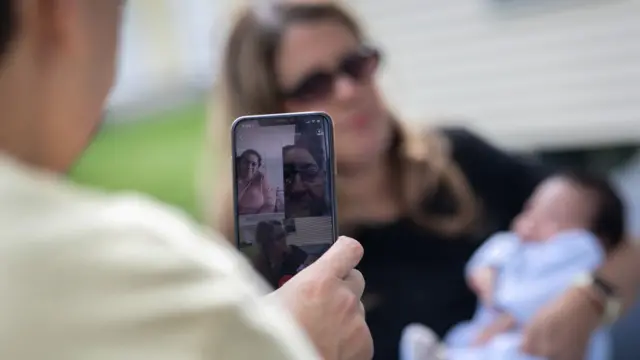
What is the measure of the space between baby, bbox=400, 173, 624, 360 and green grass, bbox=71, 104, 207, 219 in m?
1.07

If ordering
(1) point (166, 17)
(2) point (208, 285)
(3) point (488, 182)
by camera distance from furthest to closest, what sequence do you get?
(1) point (166, 17), (3) point (488, 182), (2) point (208, 285)

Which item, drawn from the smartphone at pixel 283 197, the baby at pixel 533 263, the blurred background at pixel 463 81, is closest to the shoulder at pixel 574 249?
the baby at pixel 533 263

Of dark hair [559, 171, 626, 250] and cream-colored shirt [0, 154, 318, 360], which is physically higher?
cream-colored shirt [0, 154, 318, 360]

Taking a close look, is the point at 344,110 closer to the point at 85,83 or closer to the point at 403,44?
the point at 85,83

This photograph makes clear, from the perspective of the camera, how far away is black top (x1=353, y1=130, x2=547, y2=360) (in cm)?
83

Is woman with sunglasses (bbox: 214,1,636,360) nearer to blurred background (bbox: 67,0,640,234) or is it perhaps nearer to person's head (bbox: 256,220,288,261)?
person's head (bbox: 256,220,288,261)

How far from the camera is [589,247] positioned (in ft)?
3.51

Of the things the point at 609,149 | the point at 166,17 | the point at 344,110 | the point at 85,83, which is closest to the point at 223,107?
the point at 344,110

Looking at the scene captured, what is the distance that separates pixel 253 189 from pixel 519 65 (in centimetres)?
162

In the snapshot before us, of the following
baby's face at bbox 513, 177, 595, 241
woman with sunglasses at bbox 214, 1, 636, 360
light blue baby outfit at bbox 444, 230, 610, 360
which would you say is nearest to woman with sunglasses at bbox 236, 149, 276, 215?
woman with sunglasses at bbox 214, 1, 636, 360

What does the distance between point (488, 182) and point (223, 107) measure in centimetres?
51

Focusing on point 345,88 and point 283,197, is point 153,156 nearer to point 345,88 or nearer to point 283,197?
point 345,88

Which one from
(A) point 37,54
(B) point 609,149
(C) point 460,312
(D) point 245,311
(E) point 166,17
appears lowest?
(C) point 460,312

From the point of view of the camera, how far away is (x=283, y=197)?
48 centimetres
